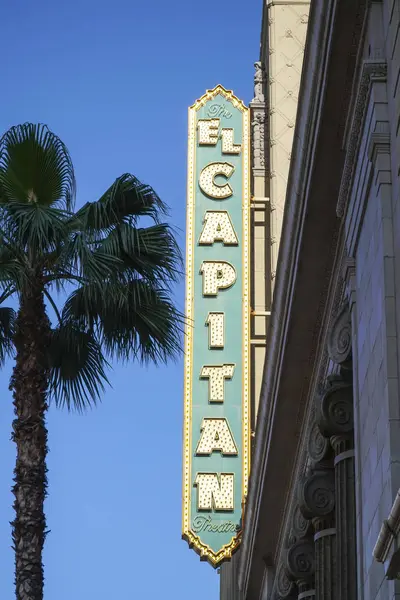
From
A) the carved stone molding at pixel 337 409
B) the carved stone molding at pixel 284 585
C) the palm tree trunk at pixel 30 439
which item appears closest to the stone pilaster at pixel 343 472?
the carved stone molding at pixel 337 409

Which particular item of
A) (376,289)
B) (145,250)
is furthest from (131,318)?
(376,289)

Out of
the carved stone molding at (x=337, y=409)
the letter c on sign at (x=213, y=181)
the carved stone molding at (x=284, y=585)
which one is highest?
the letter c on sign at (x=213, y=181)

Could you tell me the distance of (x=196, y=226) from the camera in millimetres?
34844

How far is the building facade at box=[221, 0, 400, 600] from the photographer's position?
12969 mm

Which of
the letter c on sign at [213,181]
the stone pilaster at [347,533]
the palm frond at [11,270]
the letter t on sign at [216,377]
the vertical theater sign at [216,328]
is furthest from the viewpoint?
the letter c on sign at [213,181]

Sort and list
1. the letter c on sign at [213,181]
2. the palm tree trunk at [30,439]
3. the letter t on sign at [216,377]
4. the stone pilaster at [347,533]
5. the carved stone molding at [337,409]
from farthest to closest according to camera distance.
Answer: the letter c on sign at [213,181]
the letter t on sign at [216,377]
the palm tree trunk at [30,439]
the carved stone molding at [337,409]
the stone pilaster at [347,533]

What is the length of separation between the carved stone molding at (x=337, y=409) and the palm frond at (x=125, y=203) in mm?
4308

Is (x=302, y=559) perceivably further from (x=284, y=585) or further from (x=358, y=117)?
(x=358, y=117)

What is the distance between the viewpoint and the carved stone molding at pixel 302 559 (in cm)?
2170

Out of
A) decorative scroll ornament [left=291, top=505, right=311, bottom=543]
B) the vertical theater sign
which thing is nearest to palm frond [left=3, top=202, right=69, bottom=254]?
decorative scroll ornament [left=291, top=505, right=311, bottom=543]

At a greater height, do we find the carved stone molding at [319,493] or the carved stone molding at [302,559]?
the carved stone molding at [319,493]

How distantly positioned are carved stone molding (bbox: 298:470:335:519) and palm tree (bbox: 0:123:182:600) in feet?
8.37

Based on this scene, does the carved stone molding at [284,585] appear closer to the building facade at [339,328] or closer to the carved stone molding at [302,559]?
the building facade at [339,328]

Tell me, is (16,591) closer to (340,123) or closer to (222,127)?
(340,123)
